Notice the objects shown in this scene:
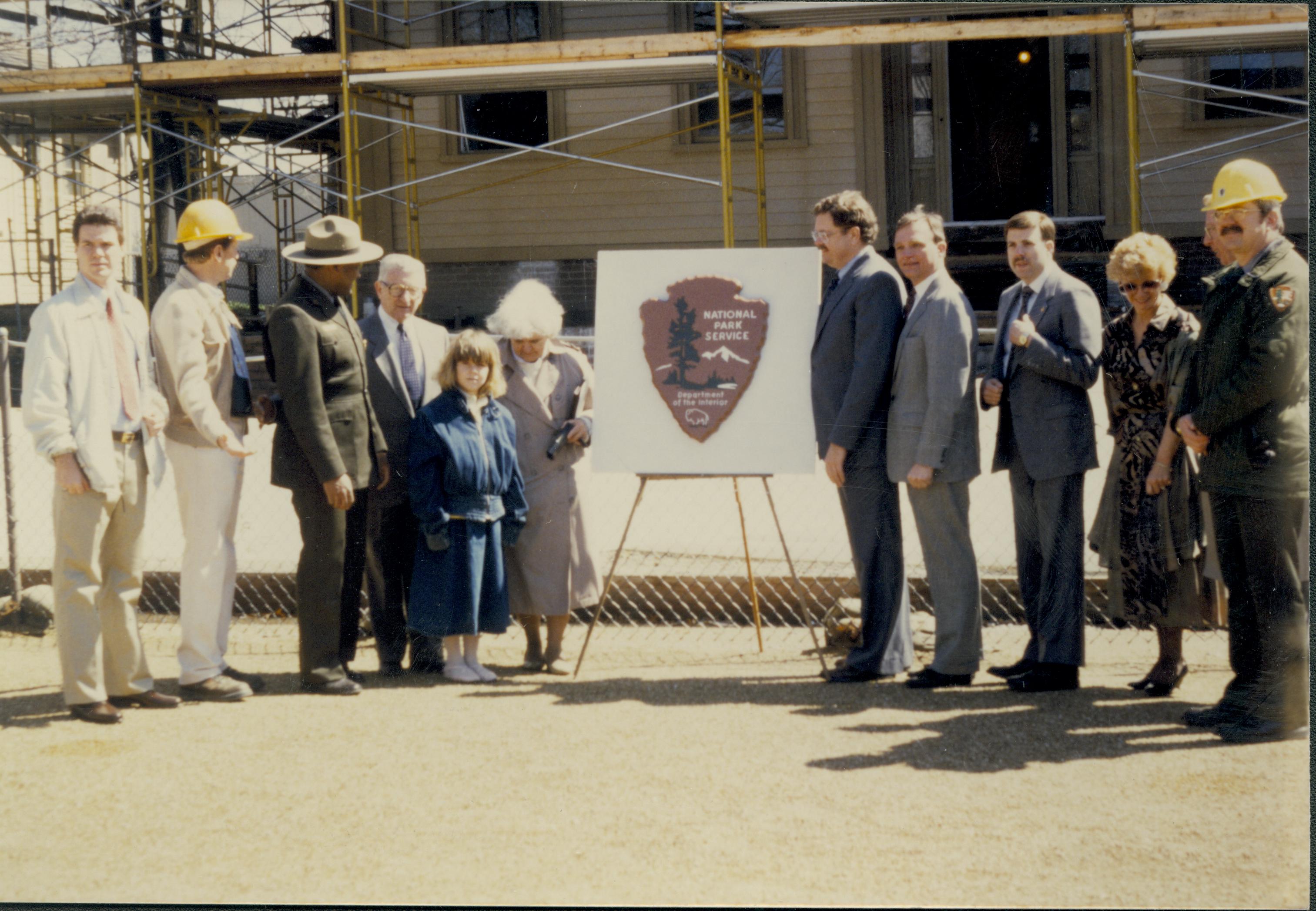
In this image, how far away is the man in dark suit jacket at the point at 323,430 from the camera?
4.99 m

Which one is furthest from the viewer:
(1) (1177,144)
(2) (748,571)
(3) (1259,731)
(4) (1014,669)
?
(1) (1177,144)

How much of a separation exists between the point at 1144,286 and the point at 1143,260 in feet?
0.33

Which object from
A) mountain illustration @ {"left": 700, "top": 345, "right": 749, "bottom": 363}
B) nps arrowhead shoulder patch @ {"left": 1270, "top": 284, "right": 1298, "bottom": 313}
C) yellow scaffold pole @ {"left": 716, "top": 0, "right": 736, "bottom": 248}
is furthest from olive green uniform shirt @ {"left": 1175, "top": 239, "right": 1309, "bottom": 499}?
yellow scaffold pole @ {"left": 716, "top": 0, "right": 736, "bottom": 248}

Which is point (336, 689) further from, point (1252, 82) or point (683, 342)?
point (1252, 82)

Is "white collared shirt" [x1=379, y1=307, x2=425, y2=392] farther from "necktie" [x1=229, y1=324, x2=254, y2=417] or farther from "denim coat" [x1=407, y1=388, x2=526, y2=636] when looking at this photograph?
"necktie" [x1=229, y1=324, x2=254, y2=417]

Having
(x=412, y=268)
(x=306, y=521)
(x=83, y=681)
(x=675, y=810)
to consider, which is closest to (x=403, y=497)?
(x=306, y=521)

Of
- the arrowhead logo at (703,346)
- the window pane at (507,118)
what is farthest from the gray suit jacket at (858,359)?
the window pane at (507,118)

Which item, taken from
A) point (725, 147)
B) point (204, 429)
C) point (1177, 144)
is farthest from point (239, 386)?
point (1177, 144)

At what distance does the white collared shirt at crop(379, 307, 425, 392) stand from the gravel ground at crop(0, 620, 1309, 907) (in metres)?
1.32

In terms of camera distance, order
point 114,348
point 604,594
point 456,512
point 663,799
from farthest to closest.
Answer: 1. point 604,594
2. point 456,512
3. point 114,348
4. point 663,799

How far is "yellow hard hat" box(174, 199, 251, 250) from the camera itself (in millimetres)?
4984

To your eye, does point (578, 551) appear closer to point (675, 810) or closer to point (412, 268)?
point (412, 268)

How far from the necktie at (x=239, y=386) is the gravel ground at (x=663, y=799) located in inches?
44.7

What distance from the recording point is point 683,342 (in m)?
5.37
